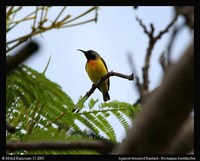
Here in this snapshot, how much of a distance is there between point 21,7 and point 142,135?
1537 millimetres

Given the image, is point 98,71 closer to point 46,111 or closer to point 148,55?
point 46,111

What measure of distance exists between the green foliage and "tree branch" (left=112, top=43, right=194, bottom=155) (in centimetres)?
87

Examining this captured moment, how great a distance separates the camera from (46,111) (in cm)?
222

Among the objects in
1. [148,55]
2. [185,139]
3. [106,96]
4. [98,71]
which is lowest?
[185,139]

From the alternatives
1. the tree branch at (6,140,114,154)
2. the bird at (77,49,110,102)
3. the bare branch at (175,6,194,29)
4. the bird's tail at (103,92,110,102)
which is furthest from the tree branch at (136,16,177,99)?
the bird's tail at (103,92,110,102)

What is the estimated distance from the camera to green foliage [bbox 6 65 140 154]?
156 cm

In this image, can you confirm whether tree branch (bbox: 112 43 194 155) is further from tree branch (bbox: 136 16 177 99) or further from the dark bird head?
the dark bird head

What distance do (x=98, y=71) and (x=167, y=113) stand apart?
676cm

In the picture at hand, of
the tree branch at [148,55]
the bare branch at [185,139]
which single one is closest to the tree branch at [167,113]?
the bare branch at [185,139]

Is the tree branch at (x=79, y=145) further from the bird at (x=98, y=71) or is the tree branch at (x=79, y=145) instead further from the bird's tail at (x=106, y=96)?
the bird's tail at (x=106, y=96)

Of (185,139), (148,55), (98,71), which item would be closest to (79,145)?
(185,139)

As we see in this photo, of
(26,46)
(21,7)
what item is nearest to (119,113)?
(21,7)

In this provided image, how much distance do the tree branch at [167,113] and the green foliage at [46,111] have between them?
A: 0.87 metres
